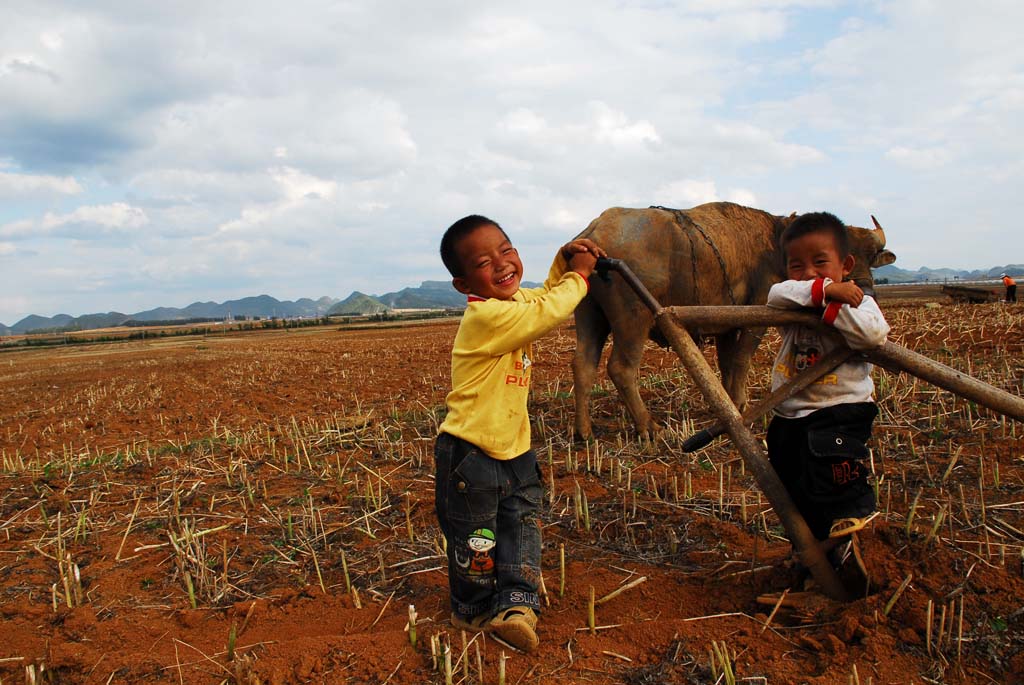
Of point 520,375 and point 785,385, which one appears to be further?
point 520,375

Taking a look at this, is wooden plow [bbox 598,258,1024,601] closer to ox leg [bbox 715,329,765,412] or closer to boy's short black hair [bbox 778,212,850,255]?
boy's short black hair [bbox 778,212,850,255]

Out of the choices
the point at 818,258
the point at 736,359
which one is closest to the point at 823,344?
the point at 818,258

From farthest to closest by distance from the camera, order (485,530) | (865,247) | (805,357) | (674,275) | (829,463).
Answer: (674,275) → (865,247) → (805,357) → (485,530) → (829,463)

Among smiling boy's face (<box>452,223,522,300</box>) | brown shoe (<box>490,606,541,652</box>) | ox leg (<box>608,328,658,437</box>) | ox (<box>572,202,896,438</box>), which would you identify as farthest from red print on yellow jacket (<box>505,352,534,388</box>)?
ox leg (<box>608,328,658,437</box>)

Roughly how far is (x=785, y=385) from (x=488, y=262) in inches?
54.2

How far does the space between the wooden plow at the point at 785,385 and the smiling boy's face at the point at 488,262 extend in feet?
1.82

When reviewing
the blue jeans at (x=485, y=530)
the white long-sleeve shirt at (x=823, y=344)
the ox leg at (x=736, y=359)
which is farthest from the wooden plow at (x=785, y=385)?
the ox leg at (x=736, y=359)

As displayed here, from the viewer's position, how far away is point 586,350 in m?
6.21

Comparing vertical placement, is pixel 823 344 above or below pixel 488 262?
below

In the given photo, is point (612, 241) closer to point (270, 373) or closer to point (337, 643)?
point (337, 643)

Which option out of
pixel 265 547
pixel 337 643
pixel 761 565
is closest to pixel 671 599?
pixel 761 565

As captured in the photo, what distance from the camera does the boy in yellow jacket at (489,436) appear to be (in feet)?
9.31

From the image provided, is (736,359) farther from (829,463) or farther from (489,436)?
(489,436)

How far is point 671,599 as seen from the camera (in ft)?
10.1
